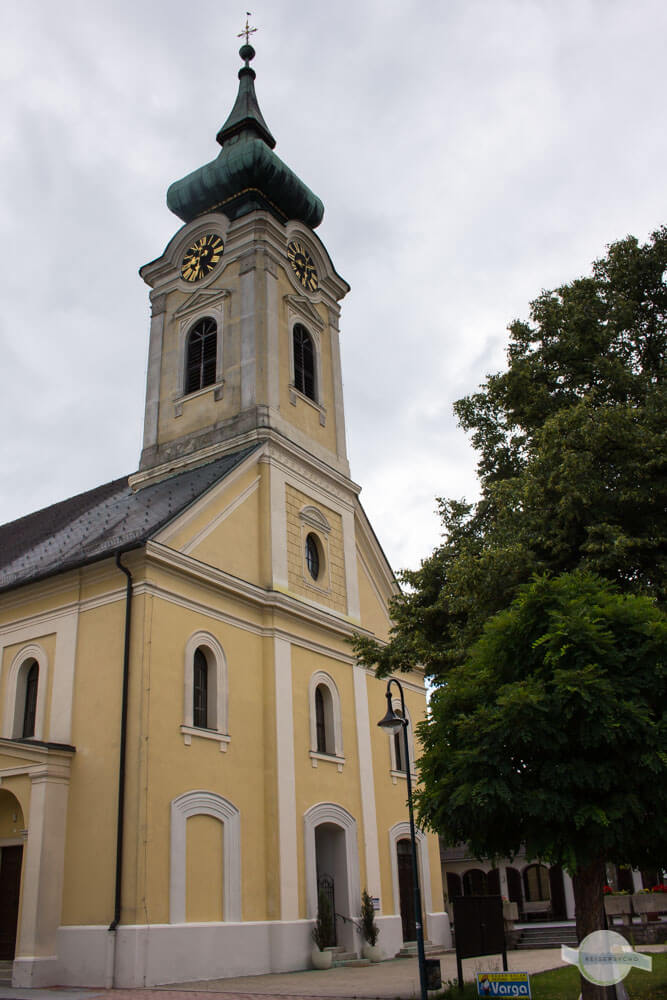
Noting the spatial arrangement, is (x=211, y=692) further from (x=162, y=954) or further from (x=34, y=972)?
(x=34, y=972)

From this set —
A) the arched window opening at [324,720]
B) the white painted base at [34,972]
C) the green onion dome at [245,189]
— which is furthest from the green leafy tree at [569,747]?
the green onion dome at [245,189]

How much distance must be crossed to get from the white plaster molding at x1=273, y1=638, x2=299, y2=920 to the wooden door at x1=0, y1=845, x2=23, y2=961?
5359mm

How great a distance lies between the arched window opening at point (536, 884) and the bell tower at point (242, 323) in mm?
24308

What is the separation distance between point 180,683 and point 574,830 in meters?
10.5

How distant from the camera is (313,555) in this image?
2459 cm

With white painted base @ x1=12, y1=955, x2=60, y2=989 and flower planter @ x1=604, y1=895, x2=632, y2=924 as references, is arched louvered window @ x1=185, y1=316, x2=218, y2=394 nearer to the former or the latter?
white painted base @ x1=12, y1=955, x2=60, y2=989

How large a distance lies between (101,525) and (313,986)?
12.8 meters

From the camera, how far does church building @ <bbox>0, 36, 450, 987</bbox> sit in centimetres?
1664

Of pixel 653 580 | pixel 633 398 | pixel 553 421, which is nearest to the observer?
pixel 653 580

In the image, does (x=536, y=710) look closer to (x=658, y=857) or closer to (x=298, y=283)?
(x=658, y=857)

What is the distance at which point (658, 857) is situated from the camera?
1021 centimetres

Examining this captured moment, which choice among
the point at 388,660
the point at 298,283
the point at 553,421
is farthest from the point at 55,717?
the point at 298,283

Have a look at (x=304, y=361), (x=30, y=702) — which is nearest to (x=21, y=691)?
(x=30, y=702)

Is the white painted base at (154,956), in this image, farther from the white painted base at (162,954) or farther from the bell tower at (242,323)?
the bell tower at (242,323)
